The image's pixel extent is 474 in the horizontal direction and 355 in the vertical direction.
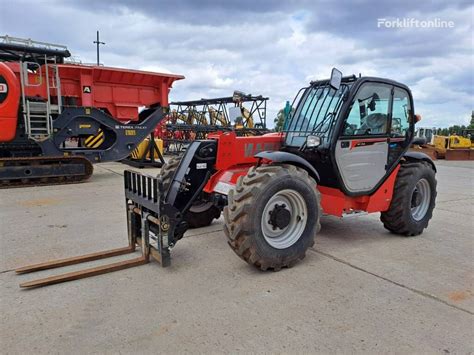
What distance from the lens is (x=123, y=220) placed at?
5691 millimetres

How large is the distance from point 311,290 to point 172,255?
1.65 meters

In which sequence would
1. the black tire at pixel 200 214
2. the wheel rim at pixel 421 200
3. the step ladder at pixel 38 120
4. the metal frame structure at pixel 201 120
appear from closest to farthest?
the black tire at pixel 200 214, the wheel rim at pixel 421 200, the step ladder at pixel 38 120, the metal frame structure at pixel 201 120

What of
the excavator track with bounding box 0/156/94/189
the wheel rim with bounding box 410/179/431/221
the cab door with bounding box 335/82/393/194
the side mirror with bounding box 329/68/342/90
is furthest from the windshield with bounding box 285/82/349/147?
the excavator track with bounding box 0/156/94/189

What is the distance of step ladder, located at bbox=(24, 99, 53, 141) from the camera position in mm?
8945

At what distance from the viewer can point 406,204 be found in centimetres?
493

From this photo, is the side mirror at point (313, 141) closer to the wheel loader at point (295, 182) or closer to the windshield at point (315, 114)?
the wheel loader at point (295, 182)

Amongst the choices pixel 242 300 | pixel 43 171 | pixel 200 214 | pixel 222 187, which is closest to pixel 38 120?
pixel 43 171

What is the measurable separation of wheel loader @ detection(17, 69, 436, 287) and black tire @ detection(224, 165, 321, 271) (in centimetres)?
1

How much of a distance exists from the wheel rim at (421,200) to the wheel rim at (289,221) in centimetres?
219

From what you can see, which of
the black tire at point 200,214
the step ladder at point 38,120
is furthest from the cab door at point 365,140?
the step ladder at point 38,120

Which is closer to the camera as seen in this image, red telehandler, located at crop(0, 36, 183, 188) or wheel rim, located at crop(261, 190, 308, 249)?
wheel rim, located at crop(261, 190, 308, 249)

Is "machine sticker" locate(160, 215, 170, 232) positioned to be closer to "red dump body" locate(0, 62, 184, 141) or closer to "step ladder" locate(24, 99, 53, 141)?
"red dump body" locate(0, 62, 184, 141)

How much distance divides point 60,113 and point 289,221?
306 inches

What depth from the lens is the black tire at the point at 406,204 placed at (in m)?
4.93
